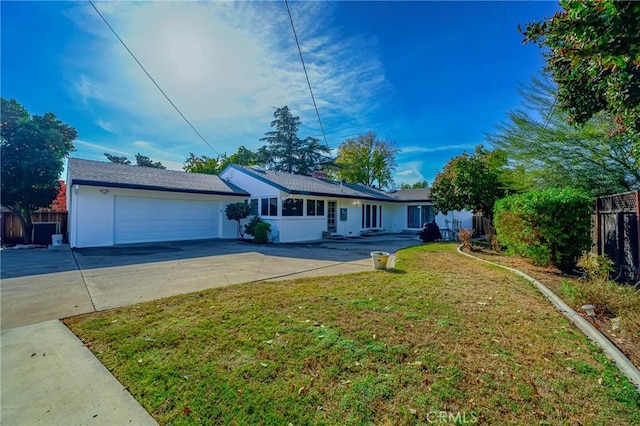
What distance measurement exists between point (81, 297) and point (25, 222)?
523 inches

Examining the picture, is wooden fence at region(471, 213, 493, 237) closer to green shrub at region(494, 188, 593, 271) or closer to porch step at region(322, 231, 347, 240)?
porch step at region(322, 231, 347, 240)

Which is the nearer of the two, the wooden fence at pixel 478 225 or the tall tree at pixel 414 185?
the wooden fence at pixel 478 225

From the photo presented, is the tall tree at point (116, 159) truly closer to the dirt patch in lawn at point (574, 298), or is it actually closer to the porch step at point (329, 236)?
the porch step at point (329, 236)

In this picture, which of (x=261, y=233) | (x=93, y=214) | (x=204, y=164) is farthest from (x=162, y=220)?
(x=204, y=164)

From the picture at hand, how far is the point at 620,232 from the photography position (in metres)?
6.16

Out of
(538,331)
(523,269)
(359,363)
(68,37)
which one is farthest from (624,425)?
(68,37)

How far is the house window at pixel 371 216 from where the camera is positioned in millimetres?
21141

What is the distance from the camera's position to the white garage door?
13924 mm

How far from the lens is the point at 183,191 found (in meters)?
15.3

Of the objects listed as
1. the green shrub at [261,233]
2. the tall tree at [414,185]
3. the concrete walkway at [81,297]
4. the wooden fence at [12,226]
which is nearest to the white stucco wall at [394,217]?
the green shrub at [261,233]

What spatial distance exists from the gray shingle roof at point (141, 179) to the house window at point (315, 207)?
13.7ft

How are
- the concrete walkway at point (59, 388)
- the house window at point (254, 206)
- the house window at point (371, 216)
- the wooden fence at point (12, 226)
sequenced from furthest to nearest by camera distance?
the house window at point (371, 216) < the house window at point (254, 206) < the wooden fence at point (12, 226) < the concrete walkway at point (59, 388)

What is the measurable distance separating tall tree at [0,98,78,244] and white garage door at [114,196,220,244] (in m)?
3.98

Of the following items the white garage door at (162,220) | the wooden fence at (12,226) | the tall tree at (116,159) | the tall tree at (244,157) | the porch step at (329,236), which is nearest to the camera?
the white garage door at (162,220)
